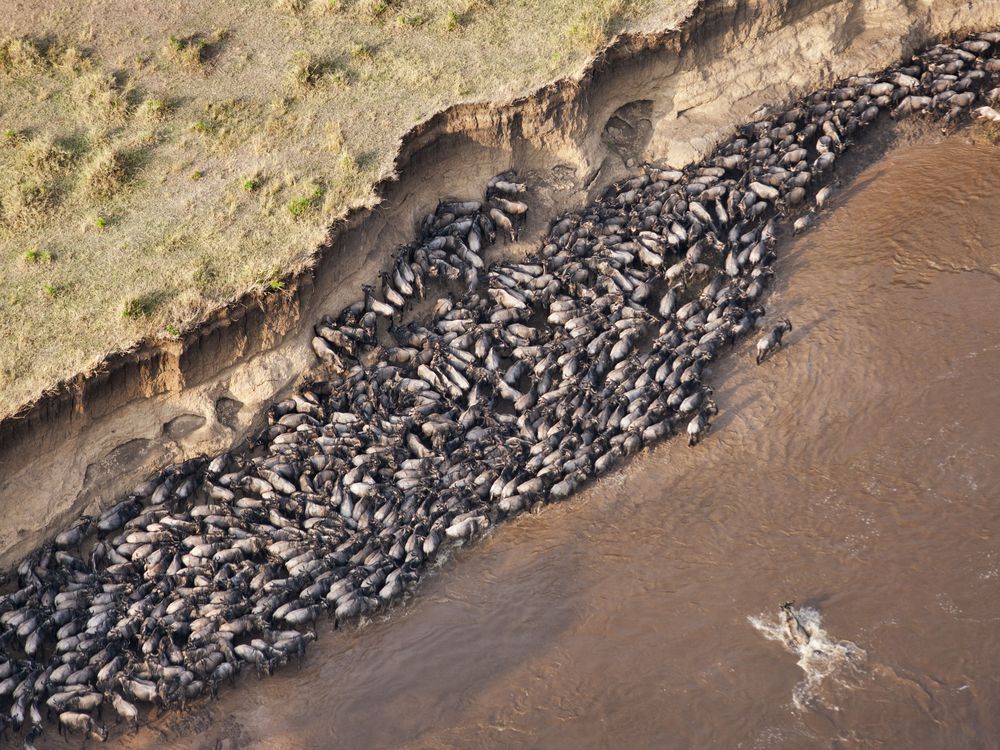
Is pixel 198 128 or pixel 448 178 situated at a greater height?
pixel 198 128

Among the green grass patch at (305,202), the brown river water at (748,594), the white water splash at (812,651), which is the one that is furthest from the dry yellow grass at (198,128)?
the white water splash at (812,651)

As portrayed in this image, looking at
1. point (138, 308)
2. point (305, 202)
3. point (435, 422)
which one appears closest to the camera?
point (435, 422)

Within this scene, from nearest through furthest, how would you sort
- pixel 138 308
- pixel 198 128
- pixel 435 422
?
1. pixel 435 422
2. pixel 138 308
3. pixel 198 128

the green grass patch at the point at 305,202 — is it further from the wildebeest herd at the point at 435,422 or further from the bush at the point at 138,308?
the bush at the point at 138,308

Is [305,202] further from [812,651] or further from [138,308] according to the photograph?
[812,651]

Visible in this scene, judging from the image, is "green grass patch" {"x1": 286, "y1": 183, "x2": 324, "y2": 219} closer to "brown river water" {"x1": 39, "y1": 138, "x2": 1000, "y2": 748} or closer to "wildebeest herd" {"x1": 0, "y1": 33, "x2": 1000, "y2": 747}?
"wildebeest herd" {"x1": 0, "y1": 33, "x2": 1000, "y2": 747}

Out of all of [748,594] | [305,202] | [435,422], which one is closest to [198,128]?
[305,202]

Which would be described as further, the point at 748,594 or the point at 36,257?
the point at 36,257
